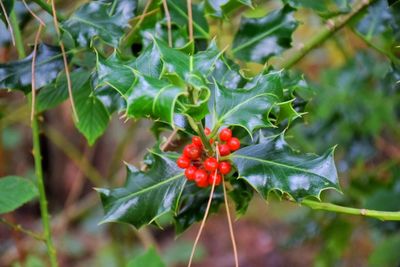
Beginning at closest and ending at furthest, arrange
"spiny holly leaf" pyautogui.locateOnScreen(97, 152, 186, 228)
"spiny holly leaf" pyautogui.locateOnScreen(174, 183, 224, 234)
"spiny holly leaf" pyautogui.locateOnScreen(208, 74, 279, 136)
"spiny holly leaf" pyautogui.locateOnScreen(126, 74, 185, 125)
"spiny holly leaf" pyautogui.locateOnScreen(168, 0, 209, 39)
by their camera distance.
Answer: "spiny holly leaf" pyautogui.locateOnScreen(126, 74, 185, 125), "spiny holly leaf" pyautogui.locateOnScreen(208, 74, 279, 136), "spiny holly leaf" pyautogui.locateOnScreen(97, 152, 186, 228), "spiny holly leaf" pyautogui.locateOnScreen(174, 183, 224, 234), "spiny holly leaf" pyautogui.locateOnScreen(168, 0, 209, 39)

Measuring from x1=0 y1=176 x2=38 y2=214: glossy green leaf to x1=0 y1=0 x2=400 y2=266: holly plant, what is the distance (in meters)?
0.09

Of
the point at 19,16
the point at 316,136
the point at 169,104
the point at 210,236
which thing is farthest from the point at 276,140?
the point at 210,236

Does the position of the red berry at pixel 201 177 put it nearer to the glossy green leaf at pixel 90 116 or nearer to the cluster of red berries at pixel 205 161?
the cluster of red berries at pixel 205 161

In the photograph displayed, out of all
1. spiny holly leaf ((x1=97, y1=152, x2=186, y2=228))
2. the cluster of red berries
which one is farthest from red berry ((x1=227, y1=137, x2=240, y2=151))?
spiny holly leaf ((x1=97, y1=152, x2=186, y2=228))

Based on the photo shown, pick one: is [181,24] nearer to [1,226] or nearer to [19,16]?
[19,16]

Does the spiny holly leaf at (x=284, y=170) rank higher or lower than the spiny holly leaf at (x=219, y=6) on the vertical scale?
lower

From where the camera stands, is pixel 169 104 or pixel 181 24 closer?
pixel 169 104

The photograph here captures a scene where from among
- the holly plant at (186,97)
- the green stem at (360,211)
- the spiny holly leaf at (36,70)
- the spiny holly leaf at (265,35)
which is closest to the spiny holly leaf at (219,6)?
the holly plant at (186,97)

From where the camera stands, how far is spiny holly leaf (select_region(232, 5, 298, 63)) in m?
1.35

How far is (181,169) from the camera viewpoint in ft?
3.58

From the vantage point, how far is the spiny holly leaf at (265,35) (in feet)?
4.44

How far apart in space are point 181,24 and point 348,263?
102 inches

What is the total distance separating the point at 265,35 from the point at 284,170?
47cm

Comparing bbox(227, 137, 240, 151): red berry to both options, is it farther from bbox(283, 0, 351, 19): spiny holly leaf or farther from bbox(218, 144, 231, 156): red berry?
bbox(283, 0, 351, 19): spiny holly leaf
